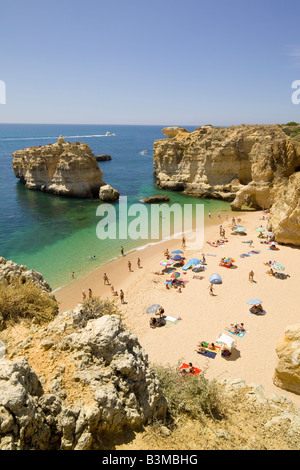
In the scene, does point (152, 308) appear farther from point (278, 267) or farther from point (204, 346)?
point (278, 267)

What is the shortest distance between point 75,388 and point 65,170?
37.9 m

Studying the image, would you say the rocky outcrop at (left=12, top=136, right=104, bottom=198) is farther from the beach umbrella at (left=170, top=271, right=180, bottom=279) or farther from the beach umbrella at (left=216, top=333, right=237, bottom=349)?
the beach umbrella at (left=216, top=333, right=237, bottom=349)

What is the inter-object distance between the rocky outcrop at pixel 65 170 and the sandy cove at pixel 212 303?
66.2ft

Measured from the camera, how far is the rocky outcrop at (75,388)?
3629 millimetres

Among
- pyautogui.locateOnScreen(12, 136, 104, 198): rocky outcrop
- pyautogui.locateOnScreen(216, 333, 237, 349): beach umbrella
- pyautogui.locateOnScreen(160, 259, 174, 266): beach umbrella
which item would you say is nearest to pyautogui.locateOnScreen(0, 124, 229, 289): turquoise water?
pyautogui.locateOnScreen(12, 136, 104, 198): rocky outcrop

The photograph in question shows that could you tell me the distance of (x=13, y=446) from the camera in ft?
10.8

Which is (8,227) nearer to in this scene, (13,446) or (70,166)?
(70,166)

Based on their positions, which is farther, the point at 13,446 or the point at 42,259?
the point at 42,259

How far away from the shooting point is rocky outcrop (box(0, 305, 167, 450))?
363 cm

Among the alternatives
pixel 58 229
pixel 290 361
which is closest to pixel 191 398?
pixel 290 361

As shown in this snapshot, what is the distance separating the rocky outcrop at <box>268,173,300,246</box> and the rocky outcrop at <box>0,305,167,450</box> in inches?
730

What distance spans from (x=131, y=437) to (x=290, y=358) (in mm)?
5941

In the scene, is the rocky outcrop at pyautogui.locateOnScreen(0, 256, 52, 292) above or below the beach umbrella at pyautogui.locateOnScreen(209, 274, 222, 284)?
above
